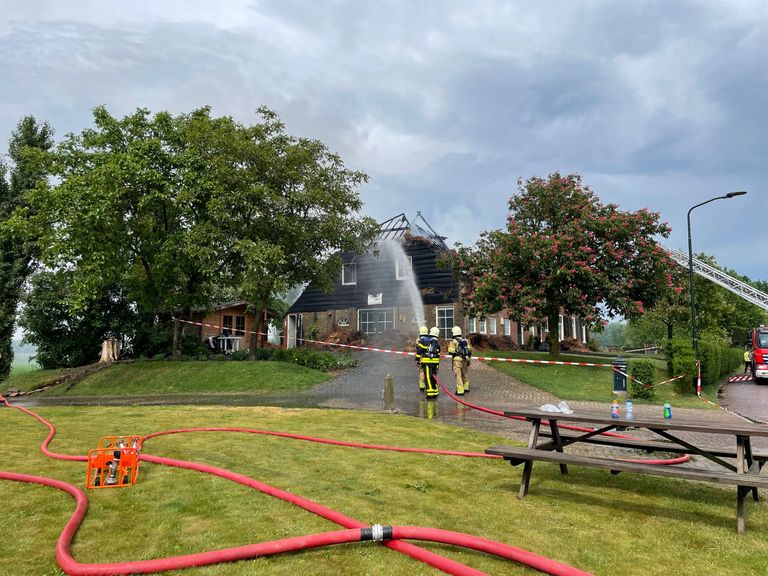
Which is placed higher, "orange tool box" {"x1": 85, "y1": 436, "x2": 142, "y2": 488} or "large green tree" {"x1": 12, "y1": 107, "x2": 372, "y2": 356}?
"large green tree" {"x1": 12, "y1": 107, "x2": 372, "y2": 356}

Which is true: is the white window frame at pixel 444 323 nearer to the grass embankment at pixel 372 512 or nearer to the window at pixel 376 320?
the window at pixel 376 320

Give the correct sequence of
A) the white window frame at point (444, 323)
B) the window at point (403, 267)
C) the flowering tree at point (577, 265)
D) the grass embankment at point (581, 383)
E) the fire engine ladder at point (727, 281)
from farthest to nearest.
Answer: the fire engine ladder at point (727, 281), the window at point (403, 267), the white window frame at point (444, 323), the flowering tree at point (577, 265), the grass embankment at point (581, 383)

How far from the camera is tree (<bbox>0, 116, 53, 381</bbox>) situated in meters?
24.6

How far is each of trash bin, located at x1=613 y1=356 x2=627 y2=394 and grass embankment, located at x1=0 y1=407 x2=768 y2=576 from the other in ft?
34.8

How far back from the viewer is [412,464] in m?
6.45

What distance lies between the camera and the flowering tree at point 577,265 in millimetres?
22891

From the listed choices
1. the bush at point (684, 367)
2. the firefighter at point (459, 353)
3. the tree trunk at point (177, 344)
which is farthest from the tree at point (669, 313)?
the tree trunk at point (177, 344)

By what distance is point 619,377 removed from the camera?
1644 centimetres

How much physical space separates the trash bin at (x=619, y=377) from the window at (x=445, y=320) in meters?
16.7

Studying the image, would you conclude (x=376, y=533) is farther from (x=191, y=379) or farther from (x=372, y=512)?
(x=191, y=379)

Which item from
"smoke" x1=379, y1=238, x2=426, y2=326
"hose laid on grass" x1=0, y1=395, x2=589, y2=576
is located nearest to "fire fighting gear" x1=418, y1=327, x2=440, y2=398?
"hose laid on grass" x1=0, y1=395, x2=589, y2=576

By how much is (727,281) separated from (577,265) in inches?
883

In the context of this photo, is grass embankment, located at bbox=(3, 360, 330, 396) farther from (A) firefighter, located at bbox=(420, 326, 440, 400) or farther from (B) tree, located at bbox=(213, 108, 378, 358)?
(A) firefighter, located at bbox=(420, 326, 440, 400)

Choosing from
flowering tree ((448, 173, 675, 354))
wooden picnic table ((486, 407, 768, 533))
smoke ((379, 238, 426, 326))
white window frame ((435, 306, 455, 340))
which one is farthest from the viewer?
smoke ((379, 238, 426, 326))
